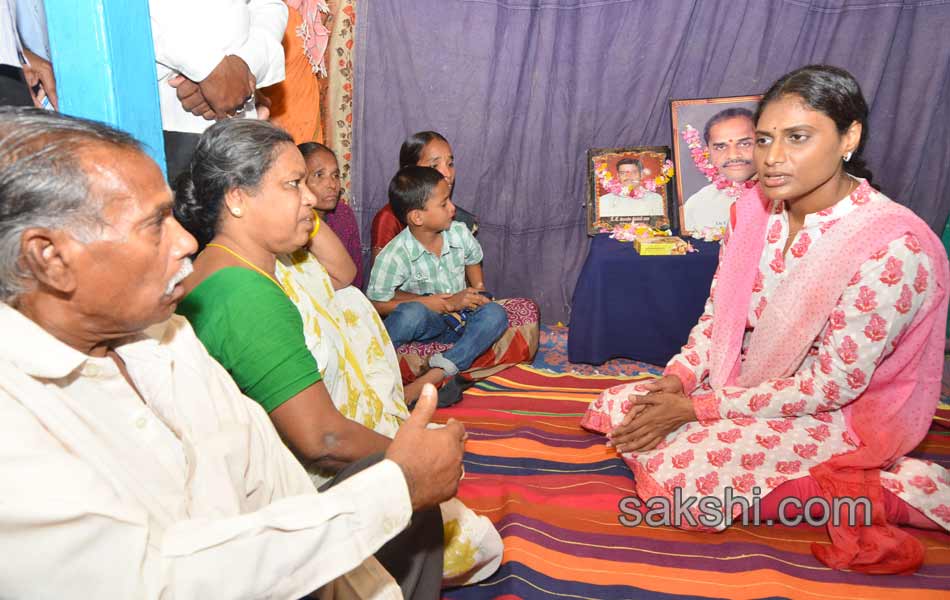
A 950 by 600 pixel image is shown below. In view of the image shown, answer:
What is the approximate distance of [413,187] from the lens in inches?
142

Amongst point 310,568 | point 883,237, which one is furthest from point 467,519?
point 883,237

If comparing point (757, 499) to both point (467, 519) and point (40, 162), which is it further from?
point (40, 162)

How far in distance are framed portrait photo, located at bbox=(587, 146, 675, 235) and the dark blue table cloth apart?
34cm

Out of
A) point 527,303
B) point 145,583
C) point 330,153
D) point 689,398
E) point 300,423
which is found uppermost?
point 330,153

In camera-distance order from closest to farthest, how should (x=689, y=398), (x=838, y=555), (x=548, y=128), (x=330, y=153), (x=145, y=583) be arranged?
(x=145, y=583) < (x=838, y=555) < (x=689, y=398) < (x=330, y=153) < (x=548, y=128)

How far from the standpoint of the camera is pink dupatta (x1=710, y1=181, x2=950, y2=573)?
77.6 inches

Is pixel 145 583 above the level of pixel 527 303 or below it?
above

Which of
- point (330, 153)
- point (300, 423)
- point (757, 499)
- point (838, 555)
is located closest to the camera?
point (300, 423)

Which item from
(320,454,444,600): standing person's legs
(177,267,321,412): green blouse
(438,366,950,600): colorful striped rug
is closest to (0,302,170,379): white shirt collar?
(177,267,321,412): green blouse

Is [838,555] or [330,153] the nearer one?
[838,555]

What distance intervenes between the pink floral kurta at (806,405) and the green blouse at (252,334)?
1.30m

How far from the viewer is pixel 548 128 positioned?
4266mm

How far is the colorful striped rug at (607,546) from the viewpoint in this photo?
6.19ft

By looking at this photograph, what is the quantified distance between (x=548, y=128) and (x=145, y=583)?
377 cm
